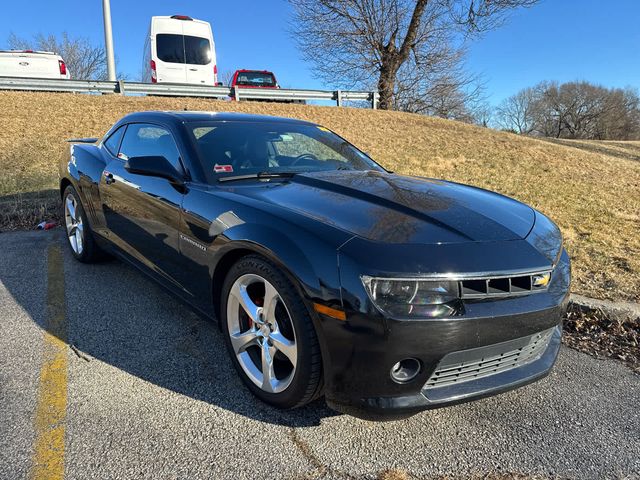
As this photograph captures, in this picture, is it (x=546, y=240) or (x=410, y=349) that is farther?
(x=546, y=240)

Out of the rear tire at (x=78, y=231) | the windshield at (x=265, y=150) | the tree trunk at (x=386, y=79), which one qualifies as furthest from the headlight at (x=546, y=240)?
the tree trunk at (x=386, y=79)

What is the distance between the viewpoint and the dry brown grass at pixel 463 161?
17.3 ft

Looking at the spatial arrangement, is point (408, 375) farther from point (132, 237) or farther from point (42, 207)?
point (42, 207)

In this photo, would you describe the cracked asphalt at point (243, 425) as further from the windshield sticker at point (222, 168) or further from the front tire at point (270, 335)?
the windshield sticker at point (222, 168)

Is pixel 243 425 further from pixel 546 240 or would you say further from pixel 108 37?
pixel 108 37

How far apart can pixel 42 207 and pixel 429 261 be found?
20.9ft

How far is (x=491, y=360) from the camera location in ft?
6.95

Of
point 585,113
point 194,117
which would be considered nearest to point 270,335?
point 194,117

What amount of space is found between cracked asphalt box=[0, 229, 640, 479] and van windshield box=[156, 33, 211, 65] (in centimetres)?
1321

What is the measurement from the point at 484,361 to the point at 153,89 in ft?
43.2

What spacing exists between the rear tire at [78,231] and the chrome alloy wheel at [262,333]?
257cm

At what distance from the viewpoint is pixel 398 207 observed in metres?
2.50

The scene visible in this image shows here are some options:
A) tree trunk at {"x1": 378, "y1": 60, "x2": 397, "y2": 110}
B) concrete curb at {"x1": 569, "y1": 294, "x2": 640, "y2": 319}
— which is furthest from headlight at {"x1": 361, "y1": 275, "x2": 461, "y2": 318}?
tree trunk at {"x1": 378, "y1": 60, "x2": 397, "y2": 110}

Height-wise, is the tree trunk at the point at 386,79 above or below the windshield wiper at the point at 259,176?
above
